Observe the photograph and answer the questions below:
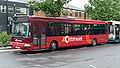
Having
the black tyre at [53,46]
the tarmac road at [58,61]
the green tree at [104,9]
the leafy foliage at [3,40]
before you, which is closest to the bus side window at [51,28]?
the black tyre at [53,46]

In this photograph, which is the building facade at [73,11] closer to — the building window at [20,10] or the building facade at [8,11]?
the building facade at [8,11]

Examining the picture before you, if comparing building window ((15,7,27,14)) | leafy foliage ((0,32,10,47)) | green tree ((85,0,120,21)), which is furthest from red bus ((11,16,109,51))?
building window ((15,7,27,14))

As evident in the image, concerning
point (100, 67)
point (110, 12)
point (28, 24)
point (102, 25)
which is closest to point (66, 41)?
point (28, 24)

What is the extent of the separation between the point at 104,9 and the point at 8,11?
18.3 meters

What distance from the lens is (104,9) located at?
37906 millimetres

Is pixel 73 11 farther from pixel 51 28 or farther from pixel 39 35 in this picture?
pixel 39 35

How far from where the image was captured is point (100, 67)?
32.9 ft

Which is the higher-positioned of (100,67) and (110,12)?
(110,12)

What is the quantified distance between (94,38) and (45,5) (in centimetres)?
760

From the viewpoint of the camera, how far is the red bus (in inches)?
594

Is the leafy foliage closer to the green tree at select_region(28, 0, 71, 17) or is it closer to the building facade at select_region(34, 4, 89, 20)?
the green tree at select_region(28, 0, 71, 17)

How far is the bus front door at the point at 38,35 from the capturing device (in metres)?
15.4

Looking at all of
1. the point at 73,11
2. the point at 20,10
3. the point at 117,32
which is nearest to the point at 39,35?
the point at 117,32

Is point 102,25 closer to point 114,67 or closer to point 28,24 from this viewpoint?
point 28,24
